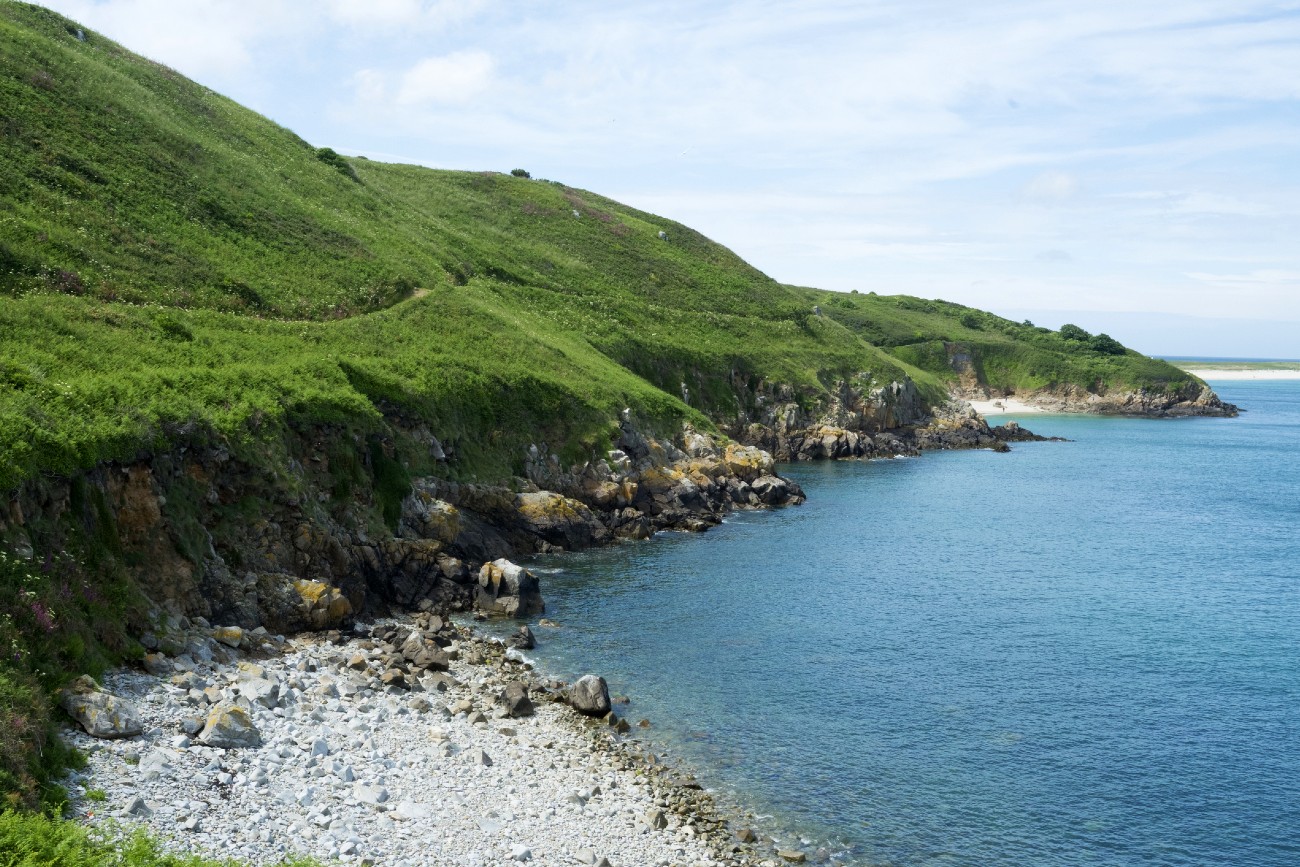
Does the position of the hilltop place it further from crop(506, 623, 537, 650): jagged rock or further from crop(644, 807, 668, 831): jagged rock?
crop(644, 807, 668, 831): jagged rock

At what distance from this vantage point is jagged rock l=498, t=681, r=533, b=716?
36656 mm

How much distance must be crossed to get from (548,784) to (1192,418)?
199m

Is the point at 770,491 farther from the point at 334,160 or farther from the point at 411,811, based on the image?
the point at 334,160

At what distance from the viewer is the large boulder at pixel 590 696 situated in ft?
121

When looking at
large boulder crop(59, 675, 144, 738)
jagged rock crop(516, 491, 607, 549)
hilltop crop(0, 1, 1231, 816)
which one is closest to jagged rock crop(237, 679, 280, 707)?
Answer: large boulder crop(59, 675, 144, 738)

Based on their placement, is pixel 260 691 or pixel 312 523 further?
pixel 312 523

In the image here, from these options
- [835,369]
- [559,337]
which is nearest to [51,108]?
[559,337]

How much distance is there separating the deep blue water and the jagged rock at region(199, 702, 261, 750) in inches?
561

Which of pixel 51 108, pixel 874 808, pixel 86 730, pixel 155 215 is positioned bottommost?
pixel 874 808

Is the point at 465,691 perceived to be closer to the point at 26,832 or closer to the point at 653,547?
the point at 26,832

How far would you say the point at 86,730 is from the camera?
27391 mm

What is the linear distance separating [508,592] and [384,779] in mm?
20591

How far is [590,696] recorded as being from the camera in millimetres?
37219

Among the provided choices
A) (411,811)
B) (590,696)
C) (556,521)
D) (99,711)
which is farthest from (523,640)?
(99,711)
